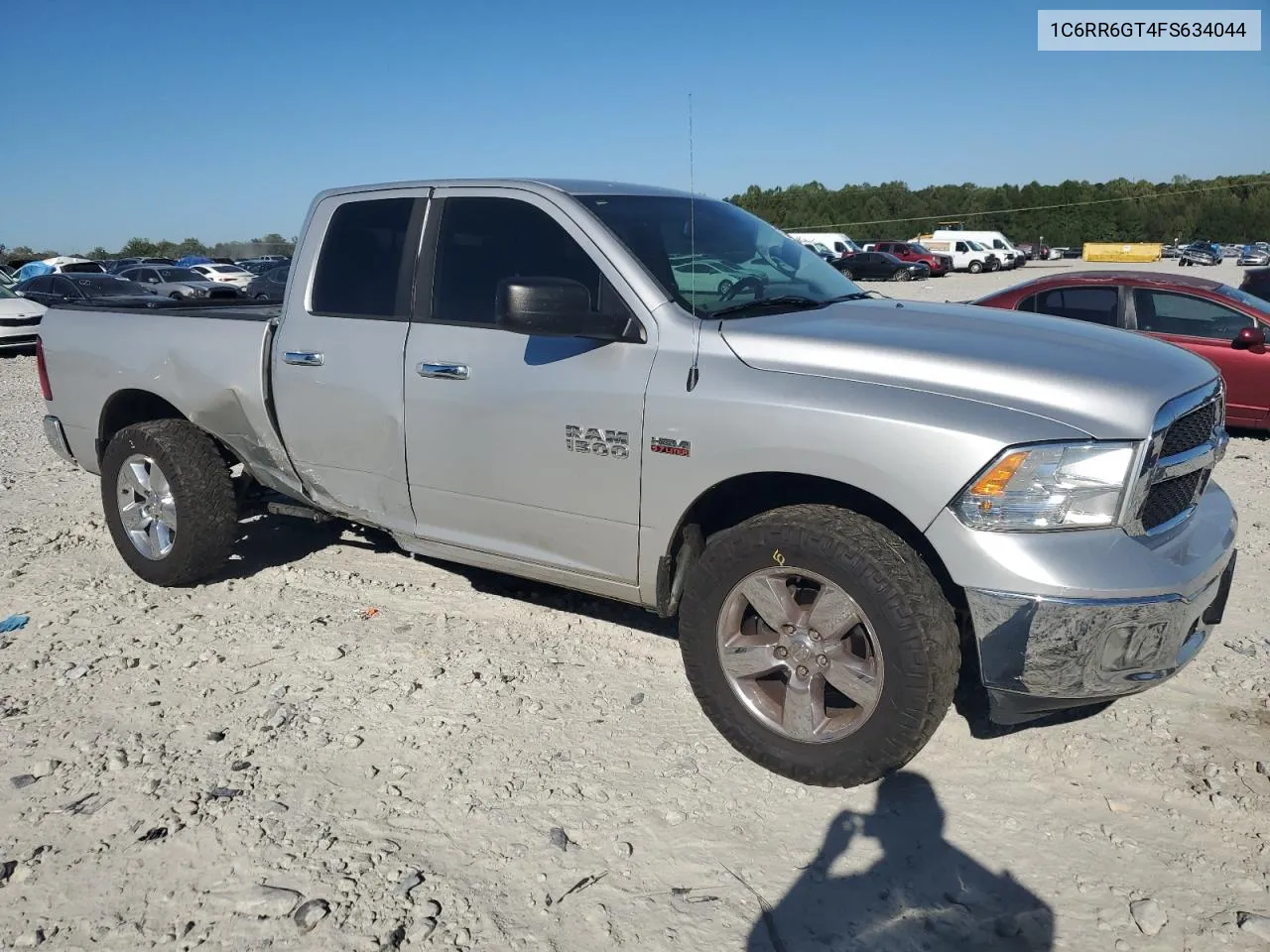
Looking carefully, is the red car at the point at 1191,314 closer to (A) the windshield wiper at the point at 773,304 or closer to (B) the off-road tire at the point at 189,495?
(A) the windshield wiper at the point at 773,304

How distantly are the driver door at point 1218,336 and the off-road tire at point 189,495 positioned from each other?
7.81m

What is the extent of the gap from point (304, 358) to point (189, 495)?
1.04m

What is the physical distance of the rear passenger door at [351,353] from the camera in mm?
4195

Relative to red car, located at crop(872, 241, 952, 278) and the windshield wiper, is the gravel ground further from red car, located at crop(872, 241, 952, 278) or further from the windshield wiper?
Result: red car, located at crop(872, 241, 952, 278)

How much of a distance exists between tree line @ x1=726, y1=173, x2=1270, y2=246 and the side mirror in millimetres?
64838

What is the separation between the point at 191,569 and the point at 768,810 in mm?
3267

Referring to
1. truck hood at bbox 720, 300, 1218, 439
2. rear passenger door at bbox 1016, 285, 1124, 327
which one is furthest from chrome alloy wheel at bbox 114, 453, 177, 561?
rear passenger door at bbox 1016, 285, 1124, 327

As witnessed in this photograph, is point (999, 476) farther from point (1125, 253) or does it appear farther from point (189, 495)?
point (1125, 253)

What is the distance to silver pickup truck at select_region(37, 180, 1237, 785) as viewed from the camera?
2.86 meters

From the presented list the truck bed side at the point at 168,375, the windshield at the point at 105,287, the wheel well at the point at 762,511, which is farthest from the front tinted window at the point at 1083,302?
the windshield at the point at 105,287

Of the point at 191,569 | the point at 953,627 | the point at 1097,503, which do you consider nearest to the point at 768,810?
the point at 953,627

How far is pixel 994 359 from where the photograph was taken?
3.08 meters

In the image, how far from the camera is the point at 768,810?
3184mm

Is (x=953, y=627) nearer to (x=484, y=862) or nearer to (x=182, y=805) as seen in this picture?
(x=484, y=862)
